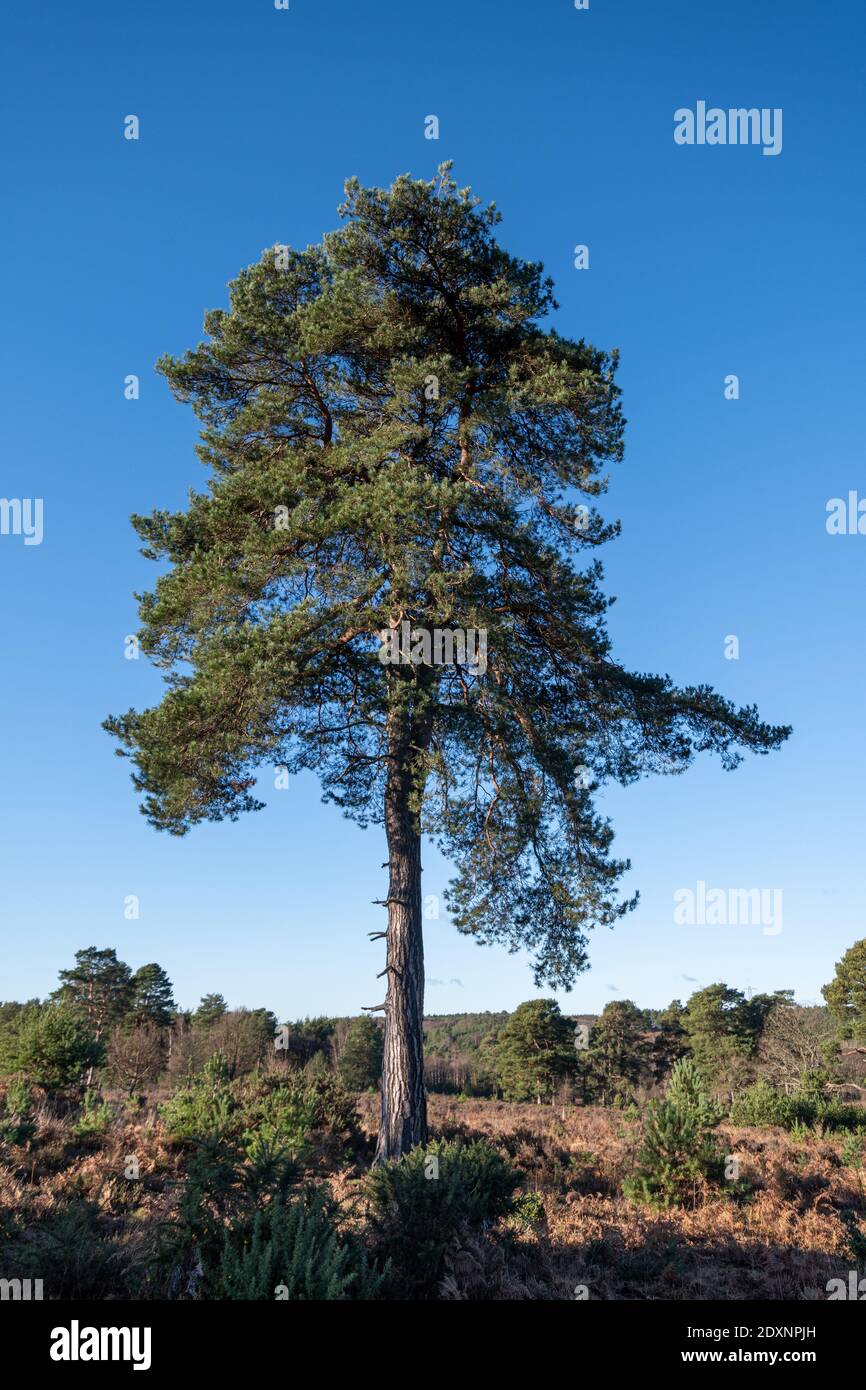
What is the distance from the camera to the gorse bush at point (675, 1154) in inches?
391

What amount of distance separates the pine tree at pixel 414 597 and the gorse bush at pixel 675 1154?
2.70 metres

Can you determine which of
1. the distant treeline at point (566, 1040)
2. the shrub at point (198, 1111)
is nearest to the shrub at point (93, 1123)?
the shrub at point (198, 1111)

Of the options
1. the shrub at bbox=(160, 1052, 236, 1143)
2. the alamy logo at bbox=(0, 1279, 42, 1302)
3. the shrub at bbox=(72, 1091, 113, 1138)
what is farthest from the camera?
the shrub at bbox=(72, 1091, 113, 1138)

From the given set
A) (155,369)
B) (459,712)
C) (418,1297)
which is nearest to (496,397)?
(459,712)

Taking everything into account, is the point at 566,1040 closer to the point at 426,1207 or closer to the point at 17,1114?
the point at 17,1114

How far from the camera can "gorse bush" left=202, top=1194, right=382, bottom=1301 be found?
4469 millimetres

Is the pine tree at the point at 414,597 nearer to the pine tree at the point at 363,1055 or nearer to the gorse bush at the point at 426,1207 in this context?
the gorse bush at the point at 426,1207

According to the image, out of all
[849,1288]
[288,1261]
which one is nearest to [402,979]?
[849,1288]

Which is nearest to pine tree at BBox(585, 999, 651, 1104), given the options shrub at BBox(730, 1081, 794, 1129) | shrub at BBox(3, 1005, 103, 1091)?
shrub at BBox(730, 1081, 794, 1129)

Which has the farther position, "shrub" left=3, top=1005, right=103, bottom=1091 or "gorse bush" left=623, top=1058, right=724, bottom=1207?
"shrub" left=3, top=1005, right=103, bottom=1091

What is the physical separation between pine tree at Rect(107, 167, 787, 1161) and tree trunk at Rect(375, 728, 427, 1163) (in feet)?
0.12

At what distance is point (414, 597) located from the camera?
11.8m

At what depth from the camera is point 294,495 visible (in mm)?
12039

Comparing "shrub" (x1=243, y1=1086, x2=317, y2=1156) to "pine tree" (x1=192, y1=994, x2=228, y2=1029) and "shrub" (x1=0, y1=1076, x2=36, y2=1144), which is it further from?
"pine tree" (x1=192, y1=994, x2=228, y2=1029)
